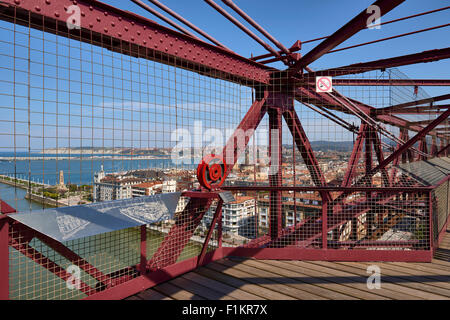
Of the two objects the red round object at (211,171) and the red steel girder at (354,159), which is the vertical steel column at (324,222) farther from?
the red round object at (211,171)

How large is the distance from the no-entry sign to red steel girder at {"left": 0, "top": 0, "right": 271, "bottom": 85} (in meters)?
1.12

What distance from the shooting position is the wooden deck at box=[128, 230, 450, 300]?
327cm

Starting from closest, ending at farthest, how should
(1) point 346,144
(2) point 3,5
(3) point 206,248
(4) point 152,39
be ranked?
(2) point 3,5 → (4) point 152,39 → (3) point 206,248 → (1) point 346,144

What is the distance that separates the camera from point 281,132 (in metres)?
4.82

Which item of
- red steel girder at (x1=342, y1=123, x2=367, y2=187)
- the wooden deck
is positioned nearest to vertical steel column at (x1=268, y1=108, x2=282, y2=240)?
the wooden deck

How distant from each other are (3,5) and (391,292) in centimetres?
451

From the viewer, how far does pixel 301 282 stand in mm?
3633

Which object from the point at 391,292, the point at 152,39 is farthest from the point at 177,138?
the point at 391,292

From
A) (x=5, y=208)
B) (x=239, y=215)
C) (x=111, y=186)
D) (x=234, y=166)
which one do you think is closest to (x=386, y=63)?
(x=234, y=166)

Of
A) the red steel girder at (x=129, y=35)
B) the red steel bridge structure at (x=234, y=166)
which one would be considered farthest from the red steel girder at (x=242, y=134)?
the red steel girder at (x=129, y=35)

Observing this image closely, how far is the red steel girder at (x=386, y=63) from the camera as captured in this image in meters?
4.27

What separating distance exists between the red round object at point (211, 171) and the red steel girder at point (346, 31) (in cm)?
191

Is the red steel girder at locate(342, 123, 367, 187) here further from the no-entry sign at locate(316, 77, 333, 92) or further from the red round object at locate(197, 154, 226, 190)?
the red round object at locate(197, 154, 226, 190)

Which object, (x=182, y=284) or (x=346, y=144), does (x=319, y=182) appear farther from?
(x=182, y=284)
